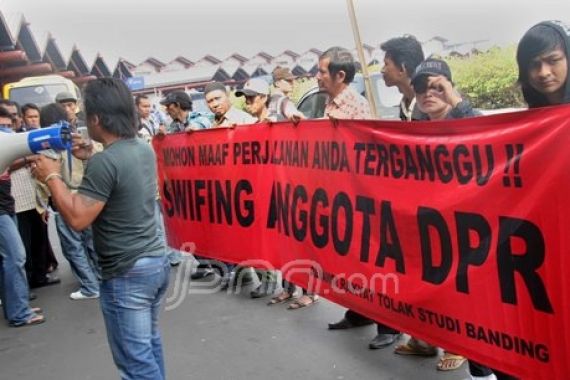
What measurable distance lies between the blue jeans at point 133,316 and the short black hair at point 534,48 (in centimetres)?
184

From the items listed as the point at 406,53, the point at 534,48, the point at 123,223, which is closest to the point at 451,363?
the point at 534,48

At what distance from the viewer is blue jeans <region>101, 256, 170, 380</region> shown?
98.0 inches

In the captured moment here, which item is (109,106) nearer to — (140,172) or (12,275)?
(140,172)

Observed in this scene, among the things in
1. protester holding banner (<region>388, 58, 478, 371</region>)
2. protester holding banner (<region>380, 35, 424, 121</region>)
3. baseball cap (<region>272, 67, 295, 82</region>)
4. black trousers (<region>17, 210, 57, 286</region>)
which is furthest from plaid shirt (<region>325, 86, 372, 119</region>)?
baseball cap (<region>272, 67, 295, 82</region>)

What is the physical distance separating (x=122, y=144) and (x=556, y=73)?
1.89 metres

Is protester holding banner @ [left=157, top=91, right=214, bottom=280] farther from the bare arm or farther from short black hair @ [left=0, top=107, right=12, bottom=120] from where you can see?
the bare arm

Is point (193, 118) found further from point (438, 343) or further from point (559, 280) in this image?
point (559, 280)

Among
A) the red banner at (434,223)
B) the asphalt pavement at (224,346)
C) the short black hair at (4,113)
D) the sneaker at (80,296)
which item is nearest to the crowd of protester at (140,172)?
the asphalt pavement at (224,346)

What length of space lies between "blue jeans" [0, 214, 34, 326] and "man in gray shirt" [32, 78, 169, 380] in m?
2.28

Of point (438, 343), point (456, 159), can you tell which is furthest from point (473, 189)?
point (438, 343)

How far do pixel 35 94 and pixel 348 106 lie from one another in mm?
17058

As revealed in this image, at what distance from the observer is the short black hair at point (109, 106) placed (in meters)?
2.47

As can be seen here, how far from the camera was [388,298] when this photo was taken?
9.79 ft

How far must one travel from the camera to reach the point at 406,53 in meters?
3.62
